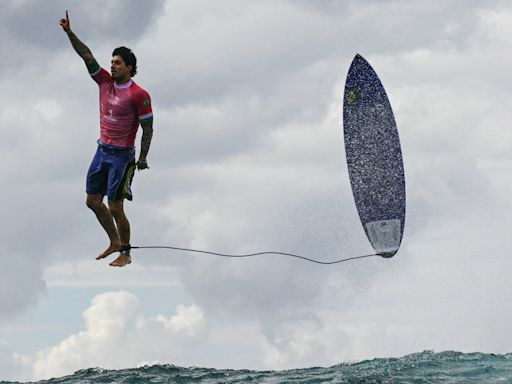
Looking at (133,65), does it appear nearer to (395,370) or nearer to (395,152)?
(395,152)

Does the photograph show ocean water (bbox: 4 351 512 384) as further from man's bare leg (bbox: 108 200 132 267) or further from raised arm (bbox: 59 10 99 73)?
raised arm (bbox: 59 10 99 73)

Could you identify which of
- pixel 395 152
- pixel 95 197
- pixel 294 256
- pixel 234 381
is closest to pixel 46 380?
pixel 234 381

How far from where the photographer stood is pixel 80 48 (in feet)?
45.2

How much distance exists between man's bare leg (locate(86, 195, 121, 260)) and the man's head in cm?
244

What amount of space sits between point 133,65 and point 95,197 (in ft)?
8.77

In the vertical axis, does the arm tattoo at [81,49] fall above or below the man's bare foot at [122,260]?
above

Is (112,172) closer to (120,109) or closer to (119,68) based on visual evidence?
(120,109)

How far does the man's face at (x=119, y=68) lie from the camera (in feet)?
44.1

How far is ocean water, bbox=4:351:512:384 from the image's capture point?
51.8 ft

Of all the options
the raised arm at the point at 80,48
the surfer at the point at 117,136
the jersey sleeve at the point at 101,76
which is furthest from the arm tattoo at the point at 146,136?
the raised arm at the point at 80,48

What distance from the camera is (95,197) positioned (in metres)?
14.2

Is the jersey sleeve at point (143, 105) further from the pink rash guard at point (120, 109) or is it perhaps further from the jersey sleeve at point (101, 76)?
the jersey sleeve at point (101, 76)

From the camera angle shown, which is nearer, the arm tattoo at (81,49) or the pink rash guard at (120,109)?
the pink rash guard at (120,109)

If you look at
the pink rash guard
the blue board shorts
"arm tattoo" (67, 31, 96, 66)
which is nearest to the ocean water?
the blue board shorts
